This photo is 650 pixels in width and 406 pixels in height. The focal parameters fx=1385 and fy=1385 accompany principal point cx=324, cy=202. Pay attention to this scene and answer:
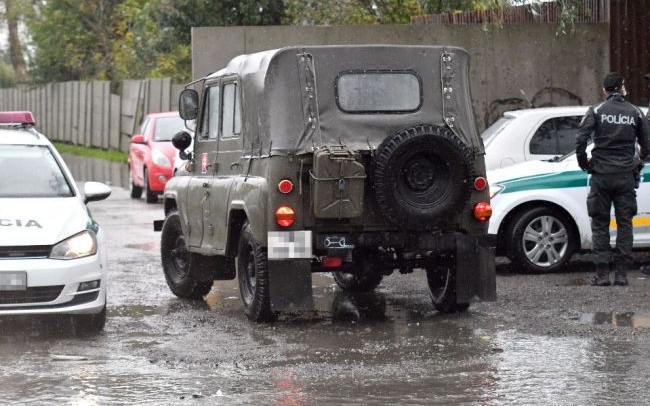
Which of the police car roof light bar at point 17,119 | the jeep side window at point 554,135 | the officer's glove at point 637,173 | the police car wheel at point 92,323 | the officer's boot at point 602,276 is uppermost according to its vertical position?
the police car roof light bar at point 17,119

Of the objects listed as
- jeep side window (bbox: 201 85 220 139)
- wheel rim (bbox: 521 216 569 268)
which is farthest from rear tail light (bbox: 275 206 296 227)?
wheel rim (bbox: 521 216 569 268)

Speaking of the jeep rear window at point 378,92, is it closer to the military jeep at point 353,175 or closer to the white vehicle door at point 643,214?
the military jeep at point 353,175

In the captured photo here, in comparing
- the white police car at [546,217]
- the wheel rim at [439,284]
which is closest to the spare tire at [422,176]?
the wheel rim at [439,284]

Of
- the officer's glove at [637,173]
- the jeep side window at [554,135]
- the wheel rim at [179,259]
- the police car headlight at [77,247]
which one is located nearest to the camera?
the police car headlight at [77,247]

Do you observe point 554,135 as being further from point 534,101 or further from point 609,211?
point 534,101

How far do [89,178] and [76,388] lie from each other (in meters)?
24.2

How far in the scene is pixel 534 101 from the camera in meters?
21.2

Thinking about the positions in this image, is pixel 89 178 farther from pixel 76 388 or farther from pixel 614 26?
pixel 76 388

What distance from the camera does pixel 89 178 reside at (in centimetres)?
3167

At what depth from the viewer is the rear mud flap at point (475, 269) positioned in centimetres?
1028

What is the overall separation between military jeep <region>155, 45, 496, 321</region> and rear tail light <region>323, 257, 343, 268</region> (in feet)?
0.05

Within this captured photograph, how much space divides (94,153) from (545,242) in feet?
102

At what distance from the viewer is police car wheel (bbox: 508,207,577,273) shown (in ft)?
43.1

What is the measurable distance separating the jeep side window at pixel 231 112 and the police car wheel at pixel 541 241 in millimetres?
3347
